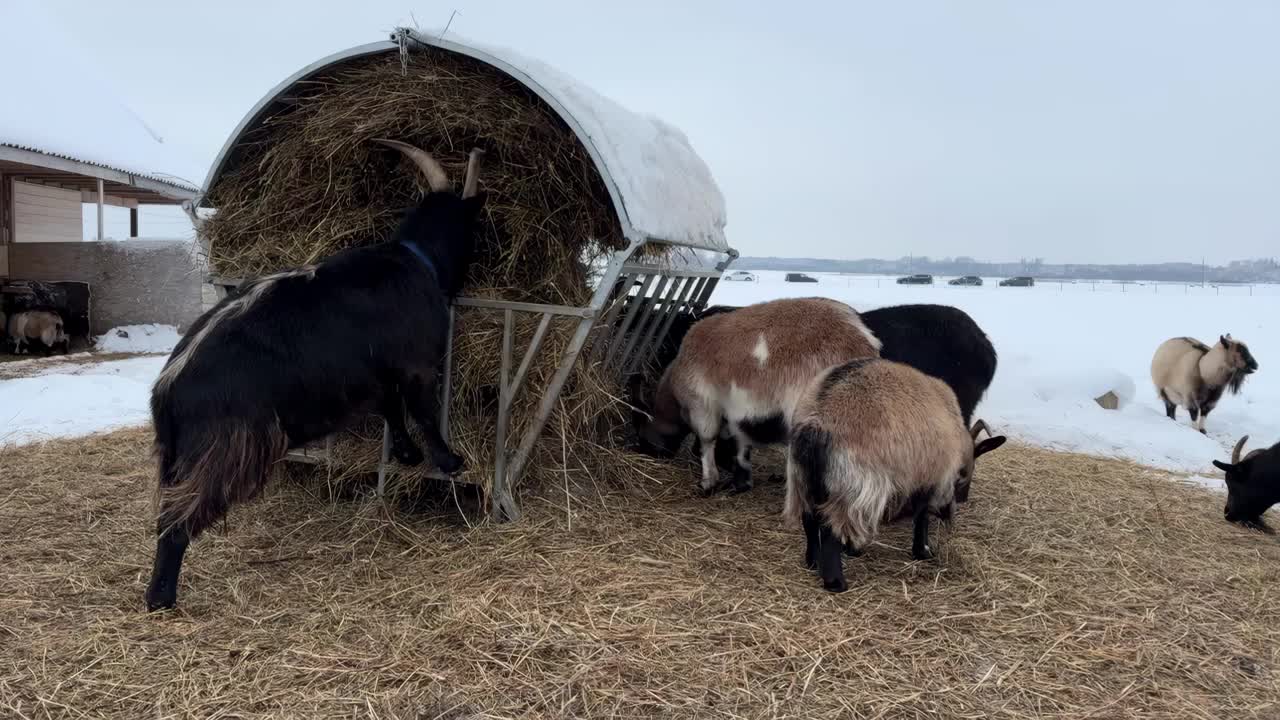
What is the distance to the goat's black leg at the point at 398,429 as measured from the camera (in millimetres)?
3678

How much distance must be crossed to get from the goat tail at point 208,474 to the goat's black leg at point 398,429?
0.60m

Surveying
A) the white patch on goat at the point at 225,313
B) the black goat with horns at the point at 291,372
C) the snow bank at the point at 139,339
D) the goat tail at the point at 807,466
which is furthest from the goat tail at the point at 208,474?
the snow bank at the point at 139,339

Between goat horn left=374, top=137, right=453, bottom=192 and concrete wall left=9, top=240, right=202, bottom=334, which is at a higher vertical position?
goat horn left=374, top=137, right=453, bottom=192

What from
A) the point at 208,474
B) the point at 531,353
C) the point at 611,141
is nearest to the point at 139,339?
the point at 531,353

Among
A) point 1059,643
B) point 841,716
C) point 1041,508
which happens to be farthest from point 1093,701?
point 1041,508

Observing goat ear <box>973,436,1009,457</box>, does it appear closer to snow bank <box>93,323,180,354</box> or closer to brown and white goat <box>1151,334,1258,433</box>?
brown and white goat <box>1151,334,1258,433</box>

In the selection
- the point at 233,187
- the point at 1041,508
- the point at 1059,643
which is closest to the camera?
the point at 1059,643

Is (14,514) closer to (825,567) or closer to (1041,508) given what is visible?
(825,567)

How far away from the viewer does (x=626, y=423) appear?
544 cm

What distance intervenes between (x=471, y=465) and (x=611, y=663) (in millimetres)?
1663

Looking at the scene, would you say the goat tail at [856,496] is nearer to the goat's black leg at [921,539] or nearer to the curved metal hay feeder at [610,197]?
the goat's black leg at [921,539]

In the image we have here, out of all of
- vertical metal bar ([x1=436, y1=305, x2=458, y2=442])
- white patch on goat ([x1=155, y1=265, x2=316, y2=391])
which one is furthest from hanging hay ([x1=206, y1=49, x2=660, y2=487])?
white patch on goat ([x1=155, y1=265, x2=316, y2=391])

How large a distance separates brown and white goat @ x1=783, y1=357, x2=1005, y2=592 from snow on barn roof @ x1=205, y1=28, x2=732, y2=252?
121 cm

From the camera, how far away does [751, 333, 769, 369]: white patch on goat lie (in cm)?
454
